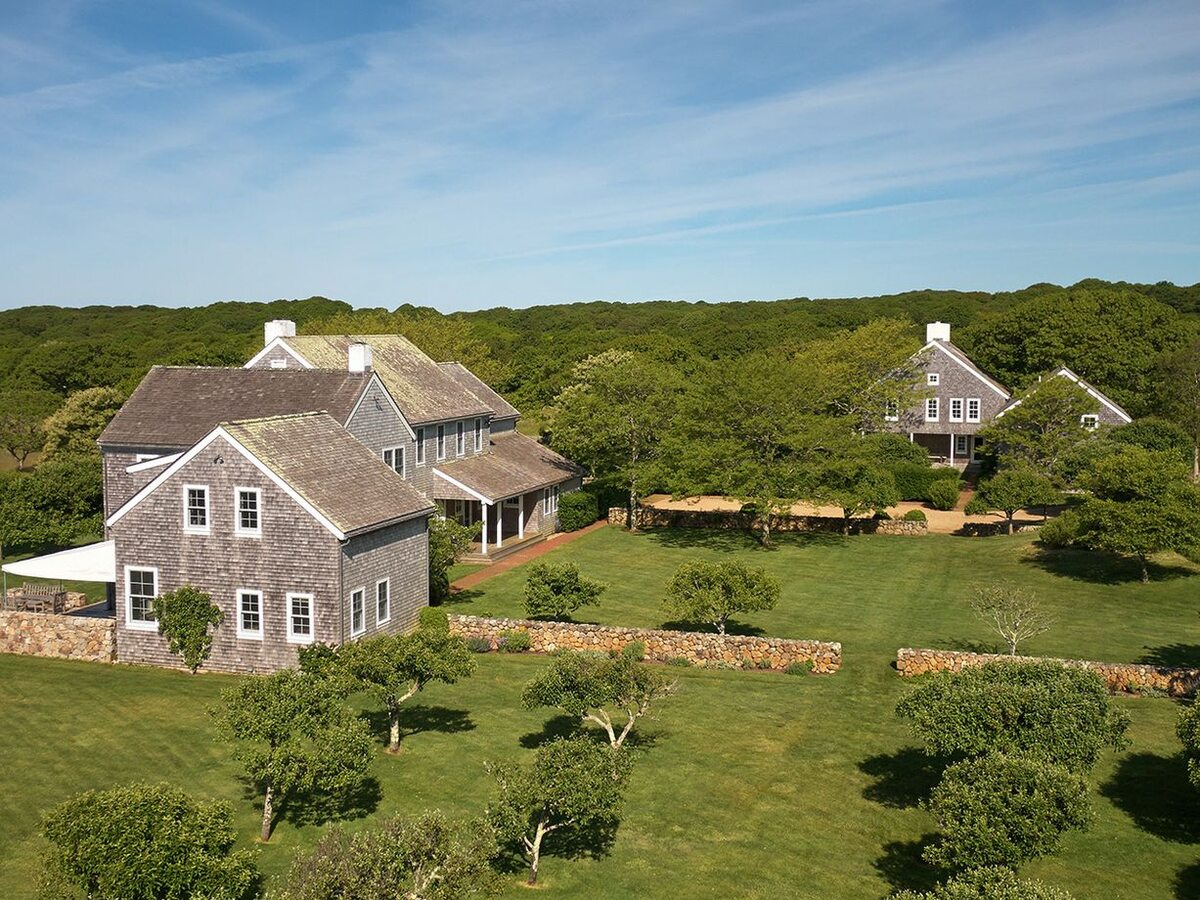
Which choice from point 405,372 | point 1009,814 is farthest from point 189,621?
point 1009,814

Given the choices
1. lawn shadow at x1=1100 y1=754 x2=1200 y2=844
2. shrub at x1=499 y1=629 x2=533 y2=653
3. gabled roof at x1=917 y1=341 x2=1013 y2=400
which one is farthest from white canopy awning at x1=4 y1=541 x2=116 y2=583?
gabled roof at x1=917 y1=341 x2=1013 y2=400

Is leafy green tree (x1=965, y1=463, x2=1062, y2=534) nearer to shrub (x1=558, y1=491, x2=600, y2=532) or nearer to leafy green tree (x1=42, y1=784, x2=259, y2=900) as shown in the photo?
shrub (x1=558, y1=491, x2=600, y2=532)

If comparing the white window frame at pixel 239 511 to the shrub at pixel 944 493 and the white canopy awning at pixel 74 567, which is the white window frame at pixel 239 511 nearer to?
the white canopy awning at pixel 74 567

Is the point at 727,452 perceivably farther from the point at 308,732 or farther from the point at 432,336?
the point at 432,336

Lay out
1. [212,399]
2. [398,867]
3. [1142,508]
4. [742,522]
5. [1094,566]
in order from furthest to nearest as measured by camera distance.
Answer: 1. [742,522]
2. [1094,566]
3. [212,399]
4. [1142,508]
5. [398,867]

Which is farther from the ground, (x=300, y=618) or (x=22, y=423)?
(x=22, y=423)

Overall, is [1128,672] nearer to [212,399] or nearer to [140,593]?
[140,593]
